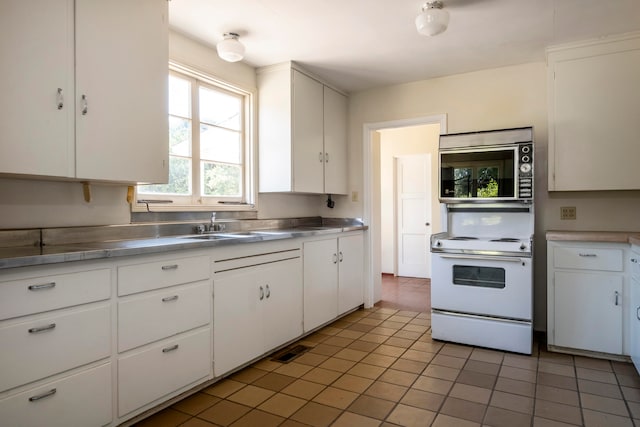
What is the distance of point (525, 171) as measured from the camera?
3.04 metres

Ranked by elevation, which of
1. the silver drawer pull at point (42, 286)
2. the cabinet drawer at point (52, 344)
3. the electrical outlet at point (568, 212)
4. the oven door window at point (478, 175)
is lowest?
the cabinet drawer at point (52, 344)

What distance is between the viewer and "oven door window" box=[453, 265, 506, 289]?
3066 mm

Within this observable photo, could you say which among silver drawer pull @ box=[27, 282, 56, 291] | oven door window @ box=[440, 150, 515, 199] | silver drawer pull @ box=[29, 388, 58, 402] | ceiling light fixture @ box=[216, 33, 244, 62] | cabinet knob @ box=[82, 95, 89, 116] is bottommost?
silver drawer pull @ box=[29, 388, 58, 402]

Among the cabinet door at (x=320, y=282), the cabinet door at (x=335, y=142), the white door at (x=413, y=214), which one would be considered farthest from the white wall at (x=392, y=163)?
the cabinet door at (x=320, y=282)

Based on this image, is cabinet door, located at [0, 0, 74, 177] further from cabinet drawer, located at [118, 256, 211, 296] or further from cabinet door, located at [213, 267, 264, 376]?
cabinet door, located at [213, 267, 264, 376]

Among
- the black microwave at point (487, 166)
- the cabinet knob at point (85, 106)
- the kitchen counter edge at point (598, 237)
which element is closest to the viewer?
the cabinet knob at point (85, 106)

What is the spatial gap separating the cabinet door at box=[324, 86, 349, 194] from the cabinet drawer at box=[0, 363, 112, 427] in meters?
2.72

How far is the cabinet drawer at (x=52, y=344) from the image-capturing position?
58.4 inches

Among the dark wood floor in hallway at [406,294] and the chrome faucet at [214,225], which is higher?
the chrome faucet at [214,225]

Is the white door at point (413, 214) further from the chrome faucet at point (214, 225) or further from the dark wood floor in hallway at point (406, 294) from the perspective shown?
the chrome faucet at point (214, 225)

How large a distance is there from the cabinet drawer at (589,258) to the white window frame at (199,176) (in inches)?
98.8

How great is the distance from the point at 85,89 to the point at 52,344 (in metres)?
1.22

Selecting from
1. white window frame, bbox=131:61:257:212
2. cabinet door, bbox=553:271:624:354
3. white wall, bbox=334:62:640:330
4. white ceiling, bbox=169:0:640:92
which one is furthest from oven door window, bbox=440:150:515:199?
white window frame, bbox=131:61:257:212

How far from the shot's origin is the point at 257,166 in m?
3.68
